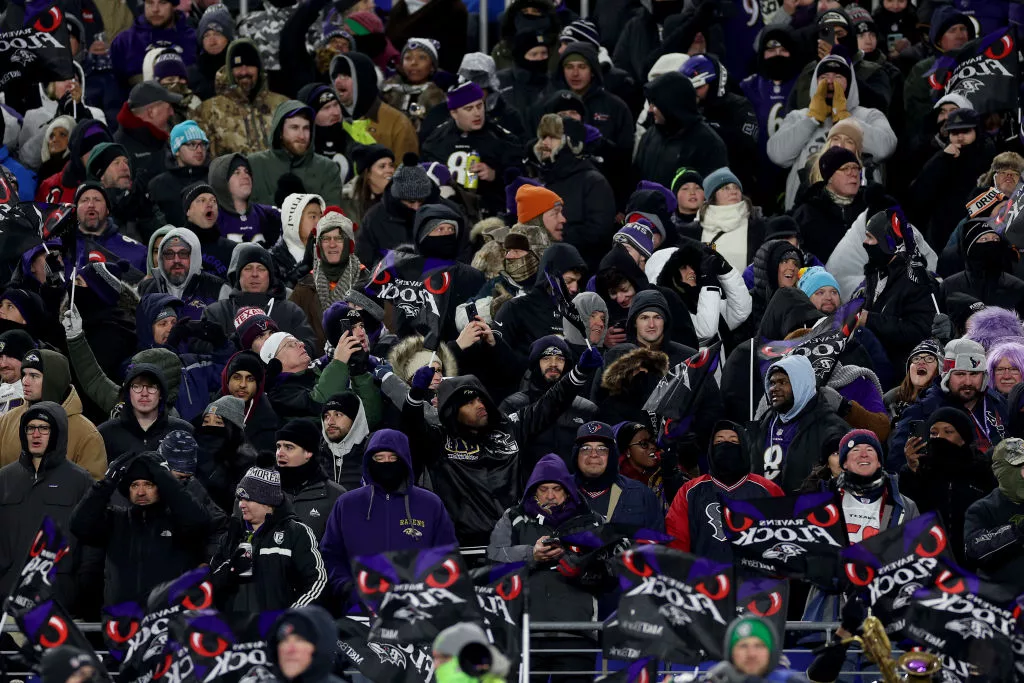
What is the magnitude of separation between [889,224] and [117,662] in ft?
20.4

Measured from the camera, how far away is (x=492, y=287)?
16625mm

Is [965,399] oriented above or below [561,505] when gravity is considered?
below

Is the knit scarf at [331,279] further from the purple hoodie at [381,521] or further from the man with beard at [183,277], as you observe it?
the purple hoodie at [381,521]

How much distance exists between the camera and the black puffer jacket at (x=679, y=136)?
18703 millimetres

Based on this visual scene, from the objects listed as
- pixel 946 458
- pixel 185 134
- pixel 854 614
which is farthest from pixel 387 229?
pixel 854 614

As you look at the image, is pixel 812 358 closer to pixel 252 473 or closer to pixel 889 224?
pixel 889 224

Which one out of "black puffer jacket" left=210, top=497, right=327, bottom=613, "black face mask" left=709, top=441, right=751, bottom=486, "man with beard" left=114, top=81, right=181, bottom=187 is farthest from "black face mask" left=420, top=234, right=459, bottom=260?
"man with beard" left=114, top=81, right=181, bottom=187

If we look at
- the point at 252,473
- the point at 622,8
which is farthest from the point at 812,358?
the point at 622,8

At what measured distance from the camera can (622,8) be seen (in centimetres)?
2116

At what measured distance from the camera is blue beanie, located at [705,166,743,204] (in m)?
18.0

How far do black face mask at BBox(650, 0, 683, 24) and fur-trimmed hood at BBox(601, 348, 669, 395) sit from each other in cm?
547

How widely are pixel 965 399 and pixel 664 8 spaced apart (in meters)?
5.85

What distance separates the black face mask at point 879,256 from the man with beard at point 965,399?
3.96ft

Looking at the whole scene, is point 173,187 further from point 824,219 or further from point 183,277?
point 824,219
